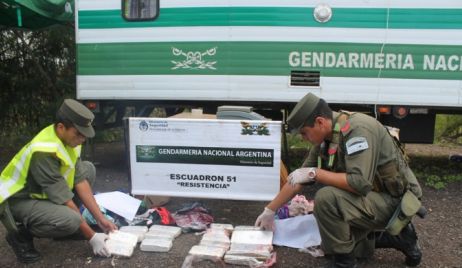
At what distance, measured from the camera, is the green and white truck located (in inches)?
210

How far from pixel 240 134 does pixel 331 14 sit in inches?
80.6

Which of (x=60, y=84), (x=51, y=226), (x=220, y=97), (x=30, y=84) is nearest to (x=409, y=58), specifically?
(x=220, y=97)

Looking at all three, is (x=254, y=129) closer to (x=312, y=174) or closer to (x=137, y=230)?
(x=312, y=174)

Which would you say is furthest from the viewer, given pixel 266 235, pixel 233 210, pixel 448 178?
pixel 448 178

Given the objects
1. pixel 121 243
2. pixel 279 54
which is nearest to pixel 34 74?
pixel 279 54

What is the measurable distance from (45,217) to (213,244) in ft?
3.94

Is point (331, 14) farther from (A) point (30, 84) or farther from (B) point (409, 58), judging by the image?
(A) point (30, 84)

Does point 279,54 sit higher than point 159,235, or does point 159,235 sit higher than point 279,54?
point 279,54

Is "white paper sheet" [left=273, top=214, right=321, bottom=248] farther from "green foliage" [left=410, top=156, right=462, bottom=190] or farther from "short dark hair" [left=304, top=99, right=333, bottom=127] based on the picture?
"green foliage" [left=410, top=156, right=462, bottom=190]

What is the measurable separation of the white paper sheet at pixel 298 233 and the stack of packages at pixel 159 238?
A: 2.62 feet

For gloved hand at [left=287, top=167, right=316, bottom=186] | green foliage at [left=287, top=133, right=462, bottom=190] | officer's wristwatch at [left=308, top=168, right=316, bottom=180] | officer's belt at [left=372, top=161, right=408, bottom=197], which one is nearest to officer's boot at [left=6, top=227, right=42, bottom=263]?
gloved hand at [left=287, top=167, right=316, bottom=186]

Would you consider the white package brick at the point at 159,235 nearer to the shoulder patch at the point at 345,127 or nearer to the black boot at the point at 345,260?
the black boot at the point at 345,260

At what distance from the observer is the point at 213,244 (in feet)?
12.0

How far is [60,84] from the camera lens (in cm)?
817
